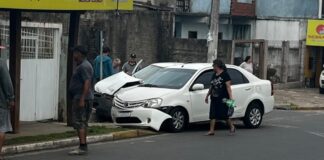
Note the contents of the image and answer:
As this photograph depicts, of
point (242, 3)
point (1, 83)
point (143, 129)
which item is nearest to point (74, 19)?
point (143, 129)

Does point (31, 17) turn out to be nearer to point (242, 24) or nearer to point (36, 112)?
point (36, 112)

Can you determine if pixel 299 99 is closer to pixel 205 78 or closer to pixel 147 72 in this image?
pixel 147 72

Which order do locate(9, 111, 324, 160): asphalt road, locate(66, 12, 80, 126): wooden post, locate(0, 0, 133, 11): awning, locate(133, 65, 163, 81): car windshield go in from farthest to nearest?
1. locate(133, 65, 163, 81): car windshield
2. locate(66, 12, 80, 126): wooden post
3. locate(0, 0, 133, 11): awning
4. locate(9, 111, 324, 160): asphalt road

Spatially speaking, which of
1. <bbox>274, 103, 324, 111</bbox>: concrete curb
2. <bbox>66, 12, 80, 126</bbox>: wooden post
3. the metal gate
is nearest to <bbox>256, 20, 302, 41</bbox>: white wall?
<bbox>274, 103, 324, 111</bbox>: concrete curb

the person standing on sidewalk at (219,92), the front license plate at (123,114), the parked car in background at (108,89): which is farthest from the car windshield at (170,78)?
the front license plate at (123,114)

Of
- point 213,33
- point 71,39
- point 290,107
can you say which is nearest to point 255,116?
point 71,39

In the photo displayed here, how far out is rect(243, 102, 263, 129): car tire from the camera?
1614 cm

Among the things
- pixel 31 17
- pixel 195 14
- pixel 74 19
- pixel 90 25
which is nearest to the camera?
pixel 74 19

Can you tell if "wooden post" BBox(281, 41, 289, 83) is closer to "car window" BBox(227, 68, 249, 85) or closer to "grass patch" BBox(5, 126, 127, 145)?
"car window" BBox(227, 68, 249, 85)

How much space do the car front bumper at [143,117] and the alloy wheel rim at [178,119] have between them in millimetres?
226

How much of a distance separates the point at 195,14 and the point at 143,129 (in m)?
21.0

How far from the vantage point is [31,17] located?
16422 millimetres

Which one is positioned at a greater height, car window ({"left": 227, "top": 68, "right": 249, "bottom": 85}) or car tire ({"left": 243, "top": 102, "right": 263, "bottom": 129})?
car window ({"left": 227, "top": 68, "right": 249, "bottom": 85})

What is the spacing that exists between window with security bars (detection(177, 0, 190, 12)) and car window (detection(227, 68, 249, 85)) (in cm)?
1992
